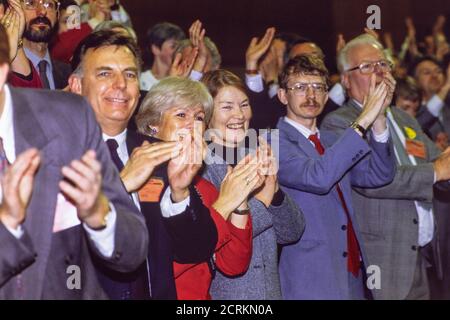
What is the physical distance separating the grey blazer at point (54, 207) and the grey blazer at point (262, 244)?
33.9 inches

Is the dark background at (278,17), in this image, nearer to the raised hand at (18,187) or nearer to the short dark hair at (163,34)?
the short dark hair at (163,34)

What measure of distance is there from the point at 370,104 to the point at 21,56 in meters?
1.31

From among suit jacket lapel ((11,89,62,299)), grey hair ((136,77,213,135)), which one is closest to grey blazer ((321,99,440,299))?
grey hair ((136,77,213,135))

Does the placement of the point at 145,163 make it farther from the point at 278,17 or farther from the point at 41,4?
the point at 278,17

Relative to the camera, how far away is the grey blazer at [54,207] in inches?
67.1

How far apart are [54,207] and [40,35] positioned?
5.46ft

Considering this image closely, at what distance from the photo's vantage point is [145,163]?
85.4 inches

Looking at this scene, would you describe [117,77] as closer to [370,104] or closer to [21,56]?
[21,56]

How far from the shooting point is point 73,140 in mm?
1756

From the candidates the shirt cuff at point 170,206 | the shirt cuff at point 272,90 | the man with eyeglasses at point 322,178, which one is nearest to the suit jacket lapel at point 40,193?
the shirt cuff at point 170,206

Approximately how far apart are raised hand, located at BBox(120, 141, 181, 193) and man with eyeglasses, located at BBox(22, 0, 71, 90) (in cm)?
114

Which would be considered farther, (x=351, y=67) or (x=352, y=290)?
(x=351, y=67)

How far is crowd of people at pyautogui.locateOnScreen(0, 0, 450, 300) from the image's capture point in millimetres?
1719

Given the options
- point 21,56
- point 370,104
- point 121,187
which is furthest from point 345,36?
point 121,187
